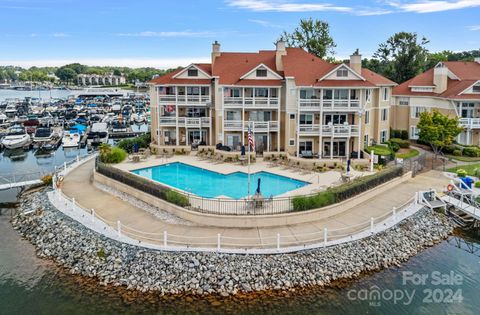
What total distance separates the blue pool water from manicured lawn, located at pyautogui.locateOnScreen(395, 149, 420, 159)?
13748 millimetres

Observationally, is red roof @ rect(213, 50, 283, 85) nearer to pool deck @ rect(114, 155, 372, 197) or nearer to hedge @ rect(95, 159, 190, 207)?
pool deck @ rect(114, 155, 372, 197)

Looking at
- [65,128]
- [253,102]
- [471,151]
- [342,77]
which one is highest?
[342,77]

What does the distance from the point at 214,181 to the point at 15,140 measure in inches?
1470

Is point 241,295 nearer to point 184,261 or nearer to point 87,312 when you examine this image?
point 184,261

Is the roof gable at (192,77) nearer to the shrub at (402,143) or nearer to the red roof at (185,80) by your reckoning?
the red roof at (185,80)

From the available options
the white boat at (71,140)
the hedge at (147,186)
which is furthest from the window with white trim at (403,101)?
the white boat at (71,140)

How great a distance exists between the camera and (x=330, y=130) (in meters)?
36.8

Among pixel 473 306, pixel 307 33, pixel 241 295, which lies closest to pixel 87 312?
pixel 241 295

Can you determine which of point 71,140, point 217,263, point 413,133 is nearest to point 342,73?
point 413,133

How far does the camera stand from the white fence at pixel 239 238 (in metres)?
19.7

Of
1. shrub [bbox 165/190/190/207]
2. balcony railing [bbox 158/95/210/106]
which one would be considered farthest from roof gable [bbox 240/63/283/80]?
shrub [bbox 165/190/190/207]

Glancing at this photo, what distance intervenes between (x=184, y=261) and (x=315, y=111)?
2242 cm

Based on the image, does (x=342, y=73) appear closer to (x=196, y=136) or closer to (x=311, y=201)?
(x=196, y=136)

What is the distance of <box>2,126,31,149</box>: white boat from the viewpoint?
178 ft
